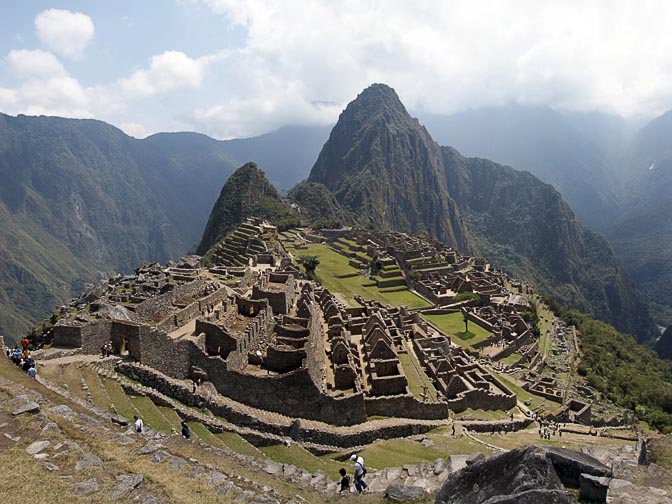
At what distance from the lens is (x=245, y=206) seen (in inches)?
4953

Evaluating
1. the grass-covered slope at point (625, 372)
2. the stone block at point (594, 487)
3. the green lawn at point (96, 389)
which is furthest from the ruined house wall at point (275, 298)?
the grass-covered slope at point (625, 372)

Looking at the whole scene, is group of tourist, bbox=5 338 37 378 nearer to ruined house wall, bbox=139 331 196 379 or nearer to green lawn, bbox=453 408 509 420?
ruined house wall, bbox=139 331 196 379

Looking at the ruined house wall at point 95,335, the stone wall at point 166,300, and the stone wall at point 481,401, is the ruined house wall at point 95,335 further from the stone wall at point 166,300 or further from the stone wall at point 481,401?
the stone wall at point 481,401

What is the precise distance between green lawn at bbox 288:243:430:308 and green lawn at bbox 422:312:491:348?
3876 millimetres

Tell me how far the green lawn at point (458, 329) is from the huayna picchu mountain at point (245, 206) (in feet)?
199

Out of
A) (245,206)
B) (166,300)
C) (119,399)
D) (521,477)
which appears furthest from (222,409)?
(245,206)

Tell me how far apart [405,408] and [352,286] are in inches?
1710

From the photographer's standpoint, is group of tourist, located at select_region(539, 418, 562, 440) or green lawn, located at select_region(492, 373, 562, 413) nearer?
group of tourist, located at select_region(539, 418, 562, 440)

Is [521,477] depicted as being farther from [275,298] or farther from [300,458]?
[275,298]

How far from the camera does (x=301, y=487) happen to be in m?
11.8

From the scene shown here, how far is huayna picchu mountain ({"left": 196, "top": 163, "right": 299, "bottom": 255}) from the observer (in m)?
119

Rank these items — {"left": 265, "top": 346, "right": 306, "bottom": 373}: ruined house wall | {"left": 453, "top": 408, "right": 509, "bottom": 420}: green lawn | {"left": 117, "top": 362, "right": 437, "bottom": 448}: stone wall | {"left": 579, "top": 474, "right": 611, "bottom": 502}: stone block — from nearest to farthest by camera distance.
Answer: {"left": 579, "top": 474, "right": 611, "bottom": 502}: stone block → {"left": 117, "top": 362, "right": 437, "bottom": 448}: stone wall → {"left": 265, "top": 346, "right": 306, "bottom": 373}: ruined house wall → {"left": 453, "top": 408, "right": 509, "bottom": 420}: green lawn

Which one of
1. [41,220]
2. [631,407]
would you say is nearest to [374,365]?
[631,407]

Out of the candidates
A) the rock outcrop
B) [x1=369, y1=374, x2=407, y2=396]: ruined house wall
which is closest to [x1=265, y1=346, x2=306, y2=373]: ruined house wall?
[x1=369, y1=374, x2=407, y2=396]: ruined house wall
